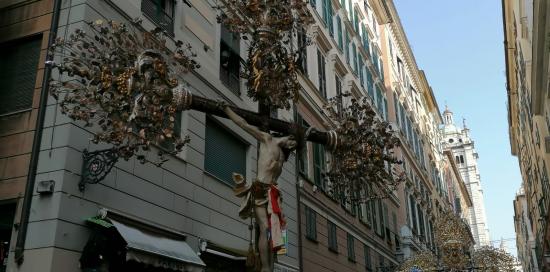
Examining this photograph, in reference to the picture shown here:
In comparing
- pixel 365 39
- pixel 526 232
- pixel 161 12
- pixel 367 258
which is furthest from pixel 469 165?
pixel 161 12

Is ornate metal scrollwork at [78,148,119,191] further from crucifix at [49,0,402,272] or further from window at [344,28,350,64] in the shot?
window at [344,28,350,64]

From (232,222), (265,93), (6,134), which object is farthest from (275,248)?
(232,222)

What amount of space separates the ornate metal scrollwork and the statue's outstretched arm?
12.4 feet

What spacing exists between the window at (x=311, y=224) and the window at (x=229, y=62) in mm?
5715

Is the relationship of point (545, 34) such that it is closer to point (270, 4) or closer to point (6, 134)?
point (270, 4)

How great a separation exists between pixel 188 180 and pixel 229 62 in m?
4.64

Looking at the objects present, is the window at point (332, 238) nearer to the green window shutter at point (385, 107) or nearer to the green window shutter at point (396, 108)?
the green window shutter at point (385, 107)

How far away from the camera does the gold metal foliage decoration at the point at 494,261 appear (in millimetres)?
21703

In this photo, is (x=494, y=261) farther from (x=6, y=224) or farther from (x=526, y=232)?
(x=526, y=232)

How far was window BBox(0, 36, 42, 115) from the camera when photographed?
10.6 m

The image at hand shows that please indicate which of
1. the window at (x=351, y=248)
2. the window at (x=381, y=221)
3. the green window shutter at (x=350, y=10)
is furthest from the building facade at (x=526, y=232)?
the window at (x=351, y=248)

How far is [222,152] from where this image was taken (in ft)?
48.8

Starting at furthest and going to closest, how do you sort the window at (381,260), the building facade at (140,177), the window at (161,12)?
the window at (381,260), the window at (161,12), the building facade at (140,177)

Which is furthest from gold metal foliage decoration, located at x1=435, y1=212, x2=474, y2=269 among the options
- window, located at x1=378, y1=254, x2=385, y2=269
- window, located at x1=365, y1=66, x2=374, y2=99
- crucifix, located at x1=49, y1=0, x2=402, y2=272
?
crucifix, located at x1=49, y1=0, x2=402, y2=272
